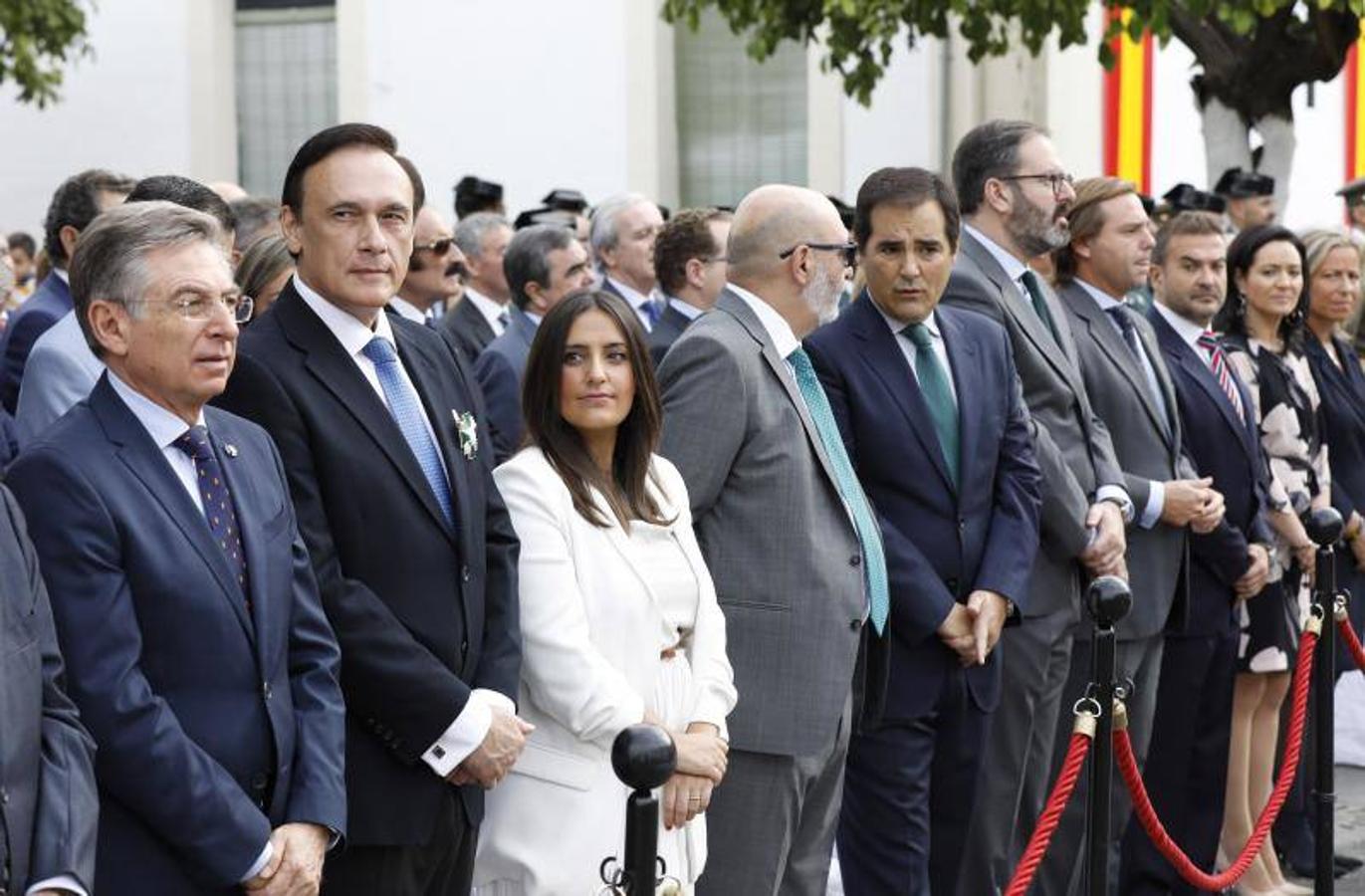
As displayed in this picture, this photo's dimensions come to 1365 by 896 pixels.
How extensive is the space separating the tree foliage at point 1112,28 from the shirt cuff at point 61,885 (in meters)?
9.97

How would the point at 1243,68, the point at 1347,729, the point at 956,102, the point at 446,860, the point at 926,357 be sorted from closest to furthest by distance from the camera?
the point at 446,860
the point at 926,357
the point at 1347,729
the point at 1243,68
the point at 956,102

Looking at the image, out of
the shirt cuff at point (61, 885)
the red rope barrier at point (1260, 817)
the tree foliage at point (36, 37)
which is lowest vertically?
the red rope barrier at point (1260, 817)

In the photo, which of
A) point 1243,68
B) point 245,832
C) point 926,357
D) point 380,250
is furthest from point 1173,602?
point 1243,68

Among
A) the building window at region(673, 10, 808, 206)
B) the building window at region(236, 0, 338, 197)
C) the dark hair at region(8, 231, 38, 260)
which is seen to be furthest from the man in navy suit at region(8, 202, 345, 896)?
the building window at region(236, 0, 338, 197)

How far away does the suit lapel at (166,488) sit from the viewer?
3984 millimetres

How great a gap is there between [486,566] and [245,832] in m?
0.97

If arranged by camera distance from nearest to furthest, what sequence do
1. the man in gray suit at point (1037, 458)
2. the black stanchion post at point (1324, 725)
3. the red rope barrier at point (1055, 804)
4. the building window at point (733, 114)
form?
the red rope barrier at point (1055, 804) < the man in gray suit at point (1037, 458) < the black stanchion post at point (1324, 725) < the building window at point (733, 114)

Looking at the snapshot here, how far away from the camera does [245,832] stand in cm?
393

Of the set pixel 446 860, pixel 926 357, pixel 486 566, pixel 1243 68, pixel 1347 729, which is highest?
pixel 1243 68

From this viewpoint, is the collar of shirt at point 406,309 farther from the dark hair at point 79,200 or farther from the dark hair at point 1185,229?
the dark hair at point 1185,229

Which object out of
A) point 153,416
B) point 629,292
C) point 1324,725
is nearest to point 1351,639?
point 1324,725

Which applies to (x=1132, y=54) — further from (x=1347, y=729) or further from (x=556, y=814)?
(x=556, y=814)

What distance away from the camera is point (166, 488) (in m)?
4.00

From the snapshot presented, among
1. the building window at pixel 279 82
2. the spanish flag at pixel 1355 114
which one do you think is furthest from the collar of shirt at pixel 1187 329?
the building window at pixel 279 82
